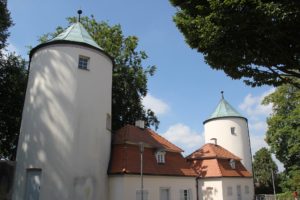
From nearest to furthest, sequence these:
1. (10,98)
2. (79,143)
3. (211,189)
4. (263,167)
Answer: (79,143)
(10,98)
(211,189)
(263,167)

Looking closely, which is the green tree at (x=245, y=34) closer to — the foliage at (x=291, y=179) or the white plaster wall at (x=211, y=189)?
the white plaster wall at (x=211, y=189)

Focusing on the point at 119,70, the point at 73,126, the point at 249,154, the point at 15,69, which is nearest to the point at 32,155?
the point at 73,126

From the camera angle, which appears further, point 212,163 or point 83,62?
point 212,163

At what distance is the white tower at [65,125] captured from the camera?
18.3 meters

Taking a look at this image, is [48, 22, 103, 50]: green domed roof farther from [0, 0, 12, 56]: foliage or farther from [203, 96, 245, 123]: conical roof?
[203, 96, 245, 123]: conical roof

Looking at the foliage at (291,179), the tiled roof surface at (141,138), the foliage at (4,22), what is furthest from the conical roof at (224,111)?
the foliage at (4,22)

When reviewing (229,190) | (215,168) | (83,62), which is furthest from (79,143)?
(229,190)

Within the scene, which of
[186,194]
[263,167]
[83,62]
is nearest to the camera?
[83,62]

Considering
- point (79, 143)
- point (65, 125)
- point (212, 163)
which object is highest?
point (65, 125)

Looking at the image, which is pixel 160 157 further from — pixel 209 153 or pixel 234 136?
pixel 234 136

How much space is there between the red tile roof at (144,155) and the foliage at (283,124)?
13247mm

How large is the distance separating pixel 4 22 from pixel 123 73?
1196cm

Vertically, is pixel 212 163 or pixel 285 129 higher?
pixel 285 129

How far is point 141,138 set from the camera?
23984mm
